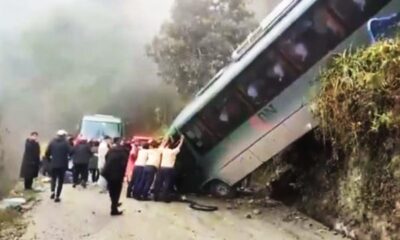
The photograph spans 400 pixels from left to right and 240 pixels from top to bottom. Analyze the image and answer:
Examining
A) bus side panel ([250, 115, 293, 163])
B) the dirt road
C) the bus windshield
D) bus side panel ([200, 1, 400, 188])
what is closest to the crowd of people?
Result: the dirt road

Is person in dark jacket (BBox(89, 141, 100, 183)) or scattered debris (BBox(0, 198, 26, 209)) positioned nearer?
scattered debris (BBox(0, 198, 26, 209))

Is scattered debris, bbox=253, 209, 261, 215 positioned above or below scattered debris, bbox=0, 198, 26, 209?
below

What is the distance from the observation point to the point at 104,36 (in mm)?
47344

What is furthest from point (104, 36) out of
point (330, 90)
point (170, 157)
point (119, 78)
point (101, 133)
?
point (330, 90)

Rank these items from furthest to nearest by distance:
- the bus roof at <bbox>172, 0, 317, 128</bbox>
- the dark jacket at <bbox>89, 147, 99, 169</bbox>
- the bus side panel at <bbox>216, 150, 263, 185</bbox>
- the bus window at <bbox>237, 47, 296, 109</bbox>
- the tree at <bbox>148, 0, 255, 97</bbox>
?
1. the tree at <bbox>148, 0, 255, 97</bbox>
2. the dark jacket at <bbox>89, 147, 99, 169</bbox>
3. the bus side panel at <bbox>216, 150, 263, 185</bbox>
4. the bus window at <bbox>237, 47, 296, 109</bbox>
5. the bus roof at <bbox>172, 0, 317, 128</bbox>

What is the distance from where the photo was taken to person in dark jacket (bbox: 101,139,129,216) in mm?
11234

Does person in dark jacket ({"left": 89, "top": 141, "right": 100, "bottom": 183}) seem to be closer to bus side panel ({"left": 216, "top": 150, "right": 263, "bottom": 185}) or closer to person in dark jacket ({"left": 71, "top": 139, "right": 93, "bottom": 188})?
person in dark jacket ({"left": 71, "top": 139, "right": 93, "bottom": 188})

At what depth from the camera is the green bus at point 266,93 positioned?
1183cm

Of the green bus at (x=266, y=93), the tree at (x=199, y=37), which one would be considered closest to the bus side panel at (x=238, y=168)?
the green bus at (x=266, y=93)

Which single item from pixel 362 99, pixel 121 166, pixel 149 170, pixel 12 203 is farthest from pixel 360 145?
pixel 12 203

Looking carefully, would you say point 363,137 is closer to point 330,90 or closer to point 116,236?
point 330,90

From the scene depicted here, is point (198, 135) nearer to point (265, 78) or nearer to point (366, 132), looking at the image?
point (265, 78)

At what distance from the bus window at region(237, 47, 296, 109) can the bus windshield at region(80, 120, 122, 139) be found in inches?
481

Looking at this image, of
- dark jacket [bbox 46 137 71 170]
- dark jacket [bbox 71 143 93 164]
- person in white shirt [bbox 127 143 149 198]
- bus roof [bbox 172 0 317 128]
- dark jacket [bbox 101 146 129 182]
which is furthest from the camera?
dark jacket [bbox 71 143 93 164]
